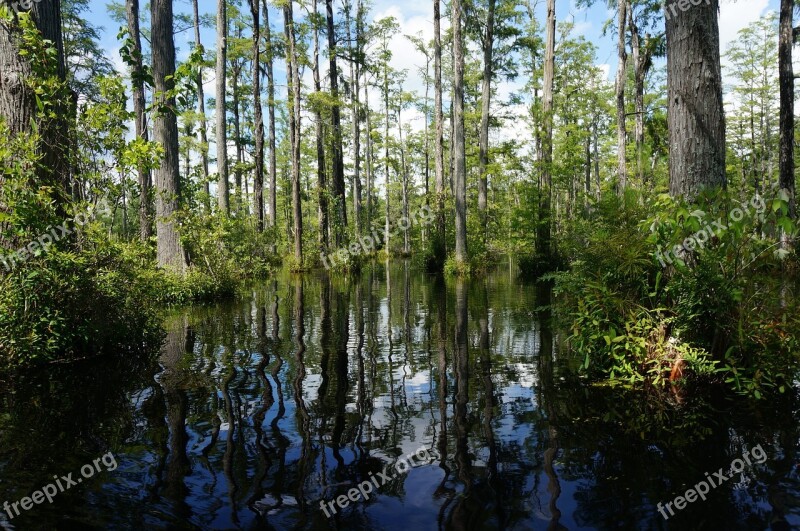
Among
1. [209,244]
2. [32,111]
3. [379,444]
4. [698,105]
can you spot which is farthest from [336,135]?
[379,444]

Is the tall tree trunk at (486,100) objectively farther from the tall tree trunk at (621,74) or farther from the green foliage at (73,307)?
the green foliage at (73,307)

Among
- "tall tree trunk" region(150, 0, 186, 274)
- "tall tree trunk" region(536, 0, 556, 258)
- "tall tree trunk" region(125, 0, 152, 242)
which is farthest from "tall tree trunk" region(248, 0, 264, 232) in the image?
"tall tree trunk" region(536, 0, 556, 258)

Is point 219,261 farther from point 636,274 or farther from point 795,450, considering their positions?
point 795,450

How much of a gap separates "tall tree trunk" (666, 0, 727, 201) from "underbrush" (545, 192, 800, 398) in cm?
42

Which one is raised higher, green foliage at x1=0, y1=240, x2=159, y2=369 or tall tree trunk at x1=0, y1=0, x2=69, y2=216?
tall tree trunk at x1=0, y1=0, x2=69, y2=216

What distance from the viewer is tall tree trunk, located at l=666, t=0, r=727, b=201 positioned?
4.79 metres

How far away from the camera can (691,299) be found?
14.4 feet

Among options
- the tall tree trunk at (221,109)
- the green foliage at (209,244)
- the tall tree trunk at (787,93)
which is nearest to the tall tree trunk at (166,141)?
the green foliage at (209,244)

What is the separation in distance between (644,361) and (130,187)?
668 centimetres

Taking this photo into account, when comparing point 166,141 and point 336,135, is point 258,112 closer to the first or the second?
point 336,135

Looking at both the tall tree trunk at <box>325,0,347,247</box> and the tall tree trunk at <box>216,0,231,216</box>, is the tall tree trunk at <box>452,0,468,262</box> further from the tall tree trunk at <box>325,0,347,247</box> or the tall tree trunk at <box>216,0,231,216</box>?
the tall tree trunk at <box>216,0,231,216</box>

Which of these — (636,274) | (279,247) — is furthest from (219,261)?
(279,247)

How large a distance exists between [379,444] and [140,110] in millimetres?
16110

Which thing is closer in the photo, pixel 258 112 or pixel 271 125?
pixel 258 112
